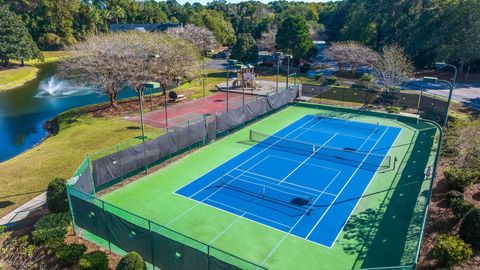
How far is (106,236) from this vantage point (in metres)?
12.9

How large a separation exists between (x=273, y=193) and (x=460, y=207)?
8127 mm

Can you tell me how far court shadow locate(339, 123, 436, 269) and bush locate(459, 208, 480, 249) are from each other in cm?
164

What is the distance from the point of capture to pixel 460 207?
44.8 ft

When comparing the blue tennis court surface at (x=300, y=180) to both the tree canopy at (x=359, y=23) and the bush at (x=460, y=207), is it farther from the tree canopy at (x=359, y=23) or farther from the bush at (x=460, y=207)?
the tree canopy at (x=359, y=23)

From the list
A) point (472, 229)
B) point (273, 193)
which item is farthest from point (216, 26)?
point (472, 229)

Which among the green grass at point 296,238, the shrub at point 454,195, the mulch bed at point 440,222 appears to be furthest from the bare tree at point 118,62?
the shrub at point 454,195

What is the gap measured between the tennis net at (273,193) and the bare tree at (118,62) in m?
16.1

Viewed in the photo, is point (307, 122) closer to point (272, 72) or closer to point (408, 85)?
point (408, 85)

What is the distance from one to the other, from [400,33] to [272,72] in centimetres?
2167

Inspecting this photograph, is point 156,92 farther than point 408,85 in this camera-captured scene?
No

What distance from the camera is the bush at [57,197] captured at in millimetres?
14766

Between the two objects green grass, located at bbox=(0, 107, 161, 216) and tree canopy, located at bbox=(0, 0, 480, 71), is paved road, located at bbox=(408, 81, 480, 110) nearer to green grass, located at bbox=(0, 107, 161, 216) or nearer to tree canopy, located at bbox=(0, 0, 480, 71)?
tree canopy, located at bbox=(0, 0, 480, 71)

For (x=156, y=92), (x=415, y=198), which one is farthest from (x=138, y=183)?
(x=156, y=92)

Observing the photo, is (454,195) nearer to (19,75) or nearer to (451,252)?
(451,252)
